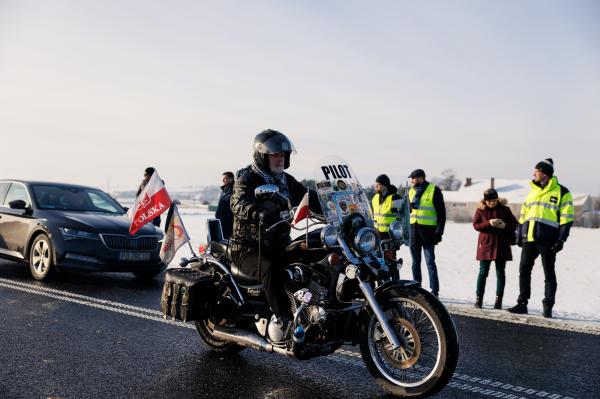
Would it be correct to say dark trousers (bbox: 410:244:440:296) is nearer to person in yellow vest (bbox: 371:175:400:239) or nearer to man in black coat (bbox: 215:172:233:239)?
person in yellow vest (bbox: 371:175:400:239)

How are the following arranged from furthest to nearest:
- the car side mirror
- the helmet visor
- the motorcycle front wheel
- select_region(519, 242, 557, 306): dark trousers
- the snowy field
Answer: the car side mirror < the snowy field < select_region(519, 242, 557, 306): dark trousers < the helmet visor < the motorcycle front wheel

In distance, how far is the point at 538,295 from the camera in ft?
34.1

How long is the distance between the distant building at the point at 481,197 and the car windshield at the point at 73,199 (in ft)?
173

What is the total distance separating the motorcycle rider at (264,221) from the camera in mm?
4668

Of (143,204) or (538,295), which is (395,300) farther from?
(538,295)

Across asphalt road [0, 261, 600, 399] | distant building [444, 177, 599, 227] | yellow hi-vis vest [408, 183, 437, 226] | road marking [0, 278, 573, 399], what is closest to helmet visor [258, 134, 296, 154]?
asphalt road [0, 261, 600, 399]

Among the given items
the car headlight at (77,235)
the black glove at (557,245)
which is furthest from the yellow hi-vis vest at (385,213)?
the car headlight at (77,235)

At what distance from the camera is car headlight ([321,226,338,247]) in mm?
4293

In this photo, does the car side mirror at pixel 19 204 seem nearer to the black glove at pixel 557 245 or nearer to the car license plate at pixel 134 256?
the car license plate at pixel 134 256

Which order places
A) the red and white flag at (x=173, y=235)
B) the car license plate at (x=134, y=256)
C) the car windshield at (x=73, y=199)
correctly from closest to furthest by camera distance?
the red and white flag at (x=173, y=235), the car license plate at (x=134, y=256), the car windshield at (x=73, y=199)

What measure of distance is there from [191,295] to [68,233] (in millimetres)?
5226

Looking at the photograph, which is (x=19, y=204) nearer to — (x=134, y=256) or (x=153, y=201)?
(x=134, y=256)

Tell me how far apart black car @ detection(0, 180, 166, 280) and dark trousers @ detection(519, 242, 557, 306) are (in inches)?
222

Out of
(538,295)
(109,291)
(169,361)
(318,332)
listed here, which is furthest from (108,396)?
(538,295)
